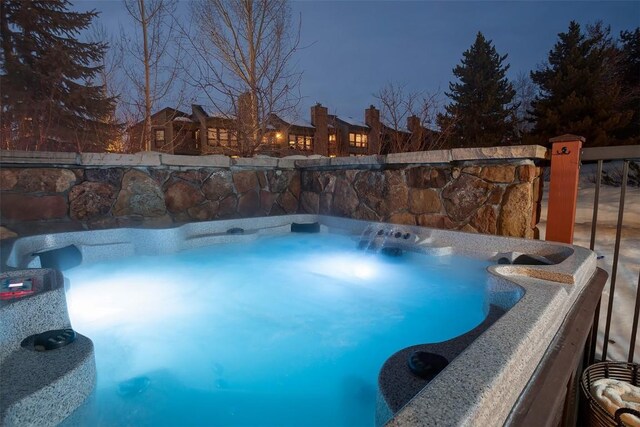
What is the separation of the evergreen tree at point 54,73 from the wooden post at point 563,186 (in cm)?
938

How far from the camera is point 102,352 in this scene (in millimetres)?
1593

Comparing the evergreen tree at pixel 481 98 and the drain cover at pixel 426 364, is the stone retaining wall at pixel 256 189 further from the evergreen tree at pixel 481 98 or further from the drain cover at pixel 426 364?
the evergreen tree at pixel 481 98

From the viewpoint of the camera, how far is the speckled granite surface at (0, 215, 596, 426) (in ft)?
2.13

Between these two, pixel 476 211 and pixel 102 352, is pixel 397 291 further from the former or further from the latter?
pixel 102 352

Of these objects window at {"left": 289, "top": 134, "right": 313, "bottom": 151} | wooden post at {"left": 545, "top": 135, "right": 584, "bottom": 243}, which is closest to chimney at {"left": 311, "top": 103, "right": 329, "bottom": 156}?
window at {"left": 289, "top": 134, "right": 313, "bottom": 151}

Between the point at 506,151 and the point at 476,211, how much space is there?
60 cm

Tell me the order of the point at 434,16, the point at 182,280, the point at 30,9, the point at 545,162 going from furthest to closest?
1. the point at 434,16
2. the point at 30,9
3. the point at 545,162
4. the point at 182,280

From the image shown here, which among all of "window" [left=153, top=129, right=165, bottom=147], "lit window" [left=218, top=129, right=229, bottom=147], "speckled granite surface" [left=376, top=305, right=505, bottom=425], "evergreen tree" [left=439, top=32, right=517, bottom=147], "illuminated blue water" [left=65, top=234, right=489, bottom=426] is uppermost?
"evergreen tree" [left=439, top=32, right=517, bottom=147]

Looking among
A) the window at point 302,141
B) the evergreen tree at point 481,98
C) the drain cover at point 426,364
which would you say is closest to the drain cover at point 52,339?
the drain cover at point 426,364

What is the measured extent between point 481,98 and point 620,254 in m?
11.6

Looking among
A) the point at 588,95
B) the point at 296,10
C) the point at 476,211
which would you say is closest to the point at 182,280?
the point at 476,211

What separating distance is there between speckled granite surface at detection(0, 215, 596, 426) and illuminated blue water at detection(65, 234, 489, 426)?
0.63 feet

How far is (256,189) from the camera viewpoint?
4535mm

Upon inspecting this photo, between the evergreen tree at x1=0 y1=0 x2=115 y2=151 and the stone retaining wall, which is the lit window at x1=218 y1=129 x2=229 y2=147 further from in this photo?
the evergreen tree at x1=0 y1=0 x2=115 y2=151
